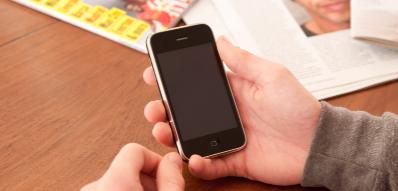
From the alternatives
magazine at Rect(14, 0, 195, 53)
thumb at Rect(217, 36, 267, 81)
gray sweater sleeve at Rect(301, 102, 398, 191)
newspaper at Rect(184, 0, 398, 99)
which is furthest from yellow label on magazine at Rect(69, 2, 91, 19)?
gray sweater sleeve at Rect(301, 102, 398, 191)

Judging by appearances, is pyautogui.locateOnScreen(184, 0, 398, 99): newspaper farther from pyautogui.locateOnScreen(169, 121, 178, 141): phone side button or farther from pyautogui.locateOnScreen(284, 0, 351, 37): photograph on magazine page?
pyautogui.locateOnScreen(169, 121, 178, 141): phone side button

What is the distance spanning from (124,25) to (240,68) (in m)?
0.23

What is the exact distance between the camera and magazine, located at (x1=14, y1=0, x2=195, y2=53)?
71cm

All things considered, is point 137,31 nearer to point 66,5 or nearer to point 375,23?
point 66,5

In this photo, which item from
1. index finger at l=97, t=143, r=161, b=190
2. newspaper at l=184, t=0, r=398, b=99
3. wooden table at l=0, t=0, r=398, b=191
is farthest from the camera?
newspaper at l=184, t=0, r=398, b=99

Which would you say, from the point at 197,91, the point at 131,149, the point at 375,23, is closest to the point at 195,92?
the point at 197,91

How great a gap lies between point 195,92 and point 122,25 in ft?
0.69

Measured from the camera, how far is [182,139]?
0.56m

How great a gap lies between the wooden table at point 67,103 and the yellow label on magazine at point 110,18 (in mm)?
22

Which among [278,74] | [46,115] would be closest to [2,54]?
[46,115]

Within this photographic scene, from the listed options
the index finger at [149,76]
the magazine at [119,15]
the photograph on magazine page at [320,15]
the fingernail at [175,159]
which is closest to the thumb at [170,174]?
the fingernail at [175,159]

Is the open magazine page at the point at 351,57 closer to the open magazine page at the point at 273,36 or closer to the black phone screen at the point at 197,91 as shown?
the open magazine page at the point at 273,36

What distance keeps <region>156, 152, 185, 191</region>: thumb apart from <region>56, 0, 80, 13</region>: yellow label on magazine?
345 millimetres

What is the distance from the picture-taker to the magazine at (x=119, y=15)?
2.34ft
